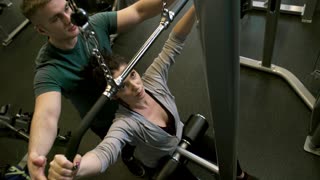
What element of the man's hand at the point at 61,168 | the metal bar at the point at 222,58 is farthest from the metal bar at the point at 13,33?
the metal bar at the point at 222,58

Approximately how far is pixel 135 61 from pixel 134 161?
0.98 m

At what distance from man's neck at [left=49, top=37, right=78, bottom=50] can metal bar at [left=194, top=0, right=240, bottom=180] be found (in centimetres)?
71

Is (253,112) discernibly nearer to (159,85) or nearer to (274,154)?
(274,154)

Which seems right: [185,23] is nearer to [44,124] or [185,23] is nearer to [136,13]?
[136,13]

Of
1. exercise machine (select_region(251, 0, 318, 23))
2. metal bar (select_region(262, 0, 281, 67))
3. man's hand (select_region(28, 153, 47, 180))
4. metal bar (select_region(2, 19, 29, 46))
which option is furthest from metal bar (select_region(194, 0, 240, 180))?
metal bar (select_region(2, 19, 29, 46))

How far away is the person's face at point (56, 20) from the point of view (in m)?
1.02

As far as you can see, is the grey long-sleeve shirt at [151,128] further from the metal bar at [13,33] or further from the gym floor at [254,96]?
the metal bar at [13,33]

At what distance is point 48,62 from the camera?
45.9 inches

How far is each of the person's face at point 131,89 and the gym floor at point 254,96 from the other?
24.4 inches

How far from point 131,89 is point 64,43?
1.00ft

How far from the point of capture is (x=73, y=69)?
47.3 inches

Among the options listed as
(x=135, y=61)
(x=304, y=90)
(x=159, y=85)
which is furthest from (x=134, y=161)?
(x=304, y=90)

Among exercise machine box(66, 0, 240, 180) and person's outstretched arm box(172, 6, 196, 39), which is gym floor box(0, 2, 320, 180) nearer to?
person's outstretched arm box(172, 6, 196, 39)

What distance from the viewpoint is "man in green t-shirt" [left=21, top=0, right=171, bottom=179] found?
102 centimetres
